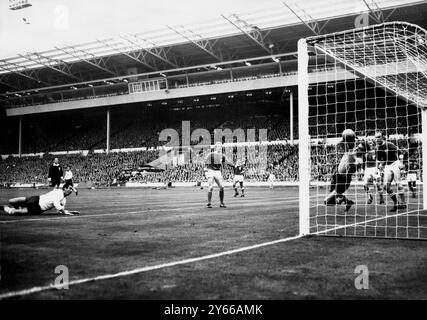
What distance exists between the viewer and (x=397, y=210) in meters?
11.6

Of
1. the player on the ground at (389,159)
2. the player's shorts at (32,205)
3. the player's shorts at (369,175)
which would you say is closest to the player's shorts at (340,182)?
the player on the ground at (389,159)

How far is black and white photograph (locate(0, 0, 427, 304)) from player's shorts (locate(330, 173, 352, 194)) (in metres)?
0.12

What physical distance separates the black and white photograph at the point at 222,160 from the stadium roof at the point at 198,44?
0.71 feet

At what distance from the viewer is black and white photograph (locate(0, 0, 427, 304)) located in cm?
409

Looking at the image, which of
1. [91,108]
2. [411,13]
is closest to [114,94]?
[91,108]

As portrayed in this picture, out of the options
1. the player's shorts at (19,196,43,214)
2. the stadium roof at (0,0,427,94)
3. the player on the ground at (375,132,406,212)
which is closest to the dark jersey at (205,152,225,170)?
the player on the ground at (375,132,406,212)

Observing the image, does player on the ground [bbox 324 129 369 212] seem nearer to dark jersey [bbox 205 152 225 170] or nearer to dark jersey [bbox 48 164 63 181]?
dark jersey [bbox 205 152 225 170]

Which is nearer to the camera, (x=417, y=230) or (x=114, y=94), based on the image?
(x=417, y=230)

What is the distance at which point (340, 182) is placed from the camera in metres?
10.7

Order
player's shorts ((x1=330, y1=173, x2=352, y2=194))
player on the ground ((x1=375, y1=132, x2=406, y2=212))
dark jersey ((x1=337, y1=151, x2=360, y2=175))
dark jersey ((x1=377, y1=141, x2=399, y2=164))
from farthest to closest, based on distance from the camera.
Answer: dark jersey ((x1=377, y1=141, x2=399, y2=164)) → player on the ground ((x1=375, y1=132, x2=406, y2=212)) → dark jersey ((x1=337, y1=151, x2=360, y2=175)) → player's shorts ((x1=330, y1=173, x2=352, y2=194))

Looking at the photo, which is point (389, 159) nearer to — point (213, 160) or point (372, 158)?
point (372, 158)

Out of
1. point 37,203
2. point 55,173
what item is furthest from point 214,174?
point 55,173
